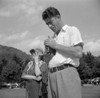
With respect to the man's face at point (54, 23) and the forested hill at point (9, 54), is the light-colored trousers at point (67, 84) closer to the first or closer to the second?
the man's face at point (54, 23)

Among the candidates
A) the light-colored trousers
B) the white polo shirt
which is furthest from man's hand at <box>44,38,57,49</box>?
the light-colored trousers

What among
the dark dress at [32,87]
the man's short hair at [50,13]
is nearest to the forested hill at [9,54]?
the dark dress at [32,87]

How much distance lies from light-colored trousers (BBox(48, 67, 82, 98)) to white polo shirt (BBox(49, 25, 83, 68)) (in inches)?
3.2

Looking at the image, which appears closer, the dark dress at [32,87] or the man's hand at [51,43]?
the man's hand at [51,43]

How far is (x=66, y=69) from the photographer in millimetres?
2219

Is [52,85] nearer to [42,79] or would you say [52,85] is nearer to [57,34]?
[57,34]

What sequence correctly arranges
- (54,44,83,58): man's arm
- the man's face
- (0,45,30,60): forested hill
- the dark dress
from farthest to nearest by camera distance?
(0,45,30,60): forested hill
the dark dress
the man's face
(54,44,83,58): man's arm

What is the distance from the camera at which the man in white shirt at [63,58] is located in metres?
2.18

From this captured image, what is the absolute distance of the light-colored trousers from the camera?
2172 mm

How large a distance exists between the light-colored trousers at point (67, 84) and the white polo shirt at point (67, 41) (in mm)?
80

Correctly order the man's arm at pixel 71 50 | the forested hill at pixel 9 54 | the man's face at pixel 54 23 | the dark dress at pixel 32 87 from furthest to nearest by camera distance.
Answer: the forested hill at pixel 9 54 < the dark dress at pixel 32 87 < the man's face at pixel 54 23 < the man's arm at pixel 71 50

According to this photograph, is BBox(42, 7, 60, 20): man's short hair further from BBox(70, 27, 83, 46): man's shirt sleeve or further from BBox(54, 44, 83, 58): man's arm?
BBox(54, 44, 83, 58): man's arm

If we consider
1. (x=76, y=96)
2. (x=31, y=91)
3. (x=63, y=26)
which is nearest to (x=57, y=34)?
(x=63, y=26)

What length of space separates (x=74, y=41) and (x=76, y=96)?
508mm
